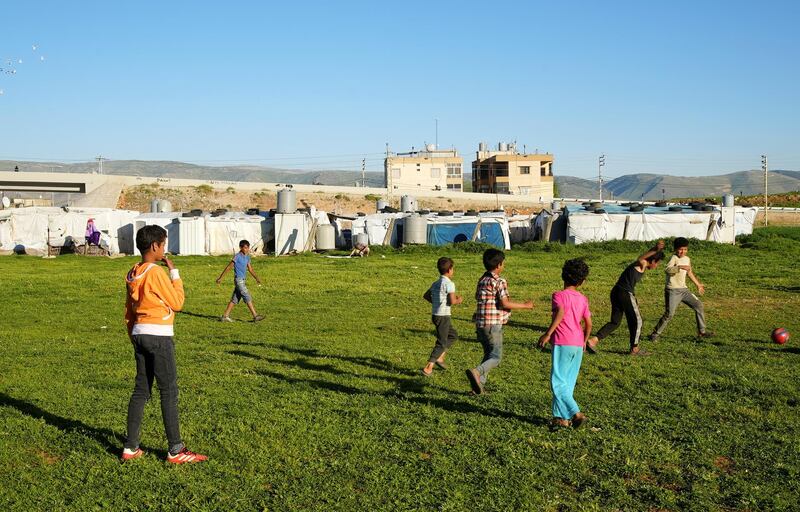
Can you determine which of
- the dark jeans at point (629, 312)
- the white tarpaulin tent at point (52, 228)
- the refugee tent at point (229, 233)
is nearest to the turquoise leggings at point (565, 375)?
the dark jeans at point (629, 312)

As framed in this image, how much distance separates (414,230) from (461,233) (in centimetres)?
267

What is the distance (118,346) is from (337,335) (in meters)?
3.77

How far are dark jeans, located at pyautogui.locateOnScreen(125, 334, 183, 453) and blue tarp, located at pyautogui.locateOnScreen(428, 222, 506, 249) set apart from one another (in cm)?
3270

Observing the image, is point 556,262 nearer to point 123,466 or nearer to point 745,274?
point 745,274

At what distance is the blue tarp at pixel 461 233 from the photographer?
39375 millimetres

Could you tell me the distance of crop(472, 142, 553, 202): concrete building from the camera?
344ft

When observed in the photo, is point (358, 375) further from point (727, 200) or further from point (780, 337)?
point (727, 200)

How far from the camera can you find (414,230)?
3841 cm

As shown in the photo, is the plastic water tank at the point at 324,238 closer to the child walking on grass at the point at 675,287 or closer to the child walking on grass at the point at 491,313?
the child walking on grass at the point at 675,287

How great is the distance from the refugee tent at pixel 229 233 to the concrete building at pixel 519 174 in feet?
226

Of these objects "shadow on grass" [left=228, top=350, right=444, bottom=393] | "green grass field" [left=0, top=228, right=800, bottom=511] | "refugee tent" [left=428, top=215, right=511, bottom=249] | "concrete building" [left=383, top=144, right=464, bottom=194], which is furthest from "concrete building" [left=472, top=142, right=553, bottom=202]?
"shadow on grass" [left=228, top=350, right=444, bottom=393]

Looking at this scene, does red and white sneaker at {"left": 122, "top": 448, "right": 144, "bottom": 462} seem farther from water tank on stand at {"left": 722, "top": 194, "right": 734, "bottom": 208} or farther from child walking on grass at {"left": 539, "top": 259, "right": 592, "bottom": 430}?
water tank on stand at {"left": 722, "top": 194, "right": 734, "bottom": 208}

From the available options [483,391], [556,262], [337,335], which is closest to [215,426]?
[483,391]

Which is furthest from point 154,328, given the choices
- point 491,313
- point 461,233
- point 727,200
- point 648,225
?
point 727,200
